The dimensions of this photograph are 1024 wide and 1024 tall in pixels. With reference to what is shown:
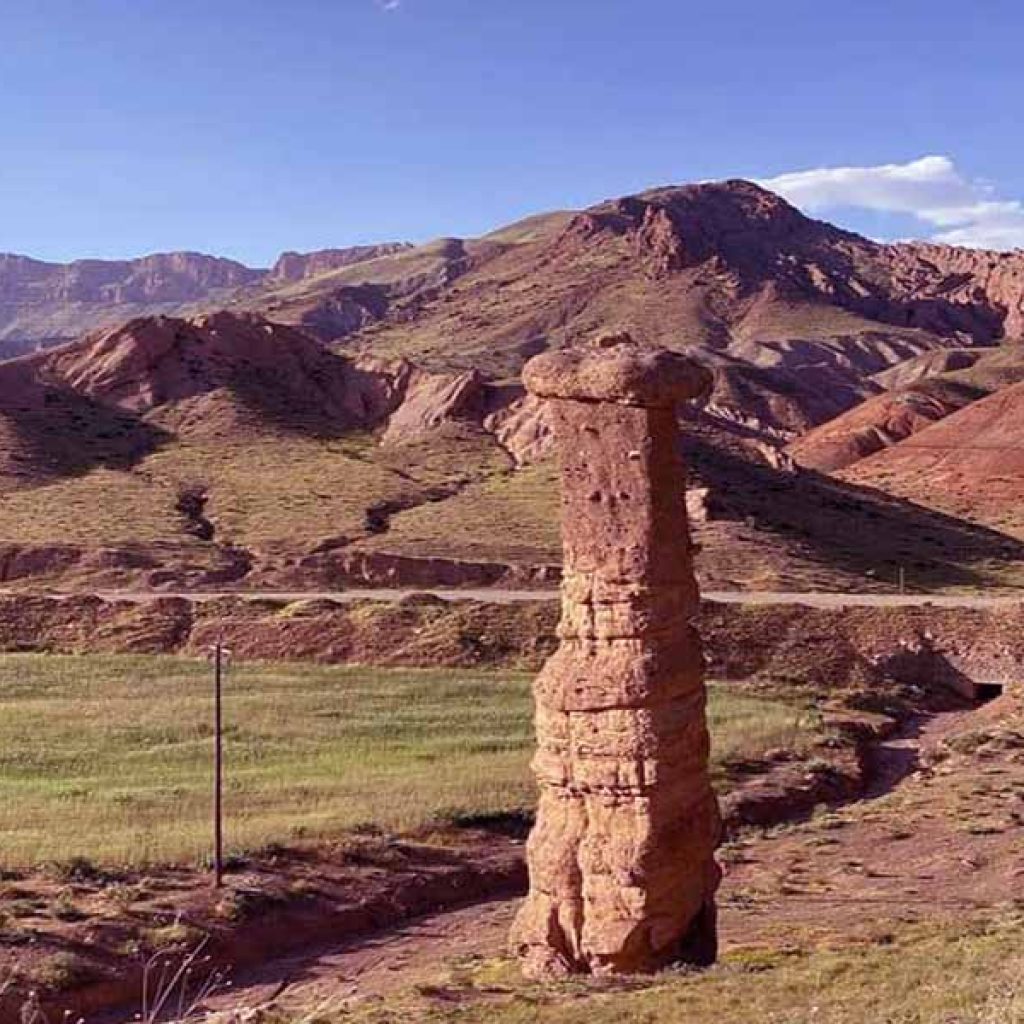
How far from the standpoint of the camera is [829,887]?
2412 cm

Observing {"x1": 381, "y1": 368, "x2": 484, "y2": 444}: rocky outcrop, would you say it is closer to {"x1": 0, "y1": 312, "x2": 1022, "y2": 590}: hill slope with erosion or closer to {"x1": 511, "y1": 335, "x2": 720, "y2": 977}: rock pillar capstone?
{"x1": 0, "y1": 312, "x2": 1022, "y2": 590}: hill slope with erosion

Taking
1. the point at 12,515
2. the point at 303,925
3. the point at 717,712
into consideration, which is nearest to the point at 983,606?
the point at 717,712

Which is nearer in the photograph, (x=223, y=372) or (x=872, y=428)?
(x=223, y=372)

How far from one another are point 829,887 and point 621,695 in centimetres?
913

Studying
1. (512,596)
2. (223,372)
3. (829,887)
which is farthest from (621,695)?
(223,372)

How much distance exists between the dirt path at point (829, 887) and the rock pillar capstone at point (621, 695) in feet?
9.88

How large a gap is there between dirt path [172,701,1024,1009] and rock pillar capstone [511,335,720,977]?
9.88 feet

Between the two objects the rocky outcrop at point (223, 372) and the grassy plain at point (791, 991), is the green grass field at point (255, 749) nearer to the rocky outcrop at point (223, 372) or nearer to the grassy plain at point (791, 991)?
the grassy plain at point (791, 991)

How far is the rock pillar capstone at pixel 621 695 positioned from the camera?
54.9ft

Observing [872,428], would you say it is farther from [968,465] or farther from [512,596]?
[512,596]

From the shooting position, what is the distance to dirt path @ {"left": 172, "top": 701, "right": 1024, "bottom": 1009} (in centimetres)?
2106

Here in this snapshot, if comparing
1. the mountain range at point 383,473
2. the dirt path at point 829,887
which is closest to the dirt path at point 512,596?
the mountain range at point 383,473

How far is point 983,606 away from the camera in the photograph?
50.2 meters

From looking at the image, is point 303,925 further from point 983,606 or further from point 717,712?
point 983,606
